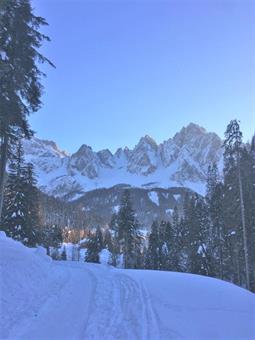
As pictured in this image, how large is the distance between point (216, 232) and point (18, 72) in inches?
1274

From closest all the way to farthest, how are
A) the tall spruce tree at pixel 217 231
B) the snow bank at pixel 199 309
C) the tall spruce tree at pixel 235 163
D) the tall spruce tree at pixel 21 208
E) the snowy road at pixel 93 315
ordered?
the snowy road at pixel 93 315 → the snow bank at pixel 199 309 → the tall spruce tree at pixel 235 163 → the tall spruce tree at pixel 21 208 → the tall spruce tree at pixel 217 231

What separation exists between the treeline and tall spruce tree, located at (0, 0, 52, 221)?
1642 cm

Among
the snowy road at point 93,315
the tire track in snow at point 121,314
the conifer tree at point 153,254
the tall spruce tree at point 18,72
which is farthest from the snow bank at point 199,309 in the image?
the conifer tree at point 153,254

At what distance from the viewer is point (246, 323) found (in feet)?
39.5

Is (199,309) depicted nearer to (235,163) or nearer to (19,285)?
(19,285)

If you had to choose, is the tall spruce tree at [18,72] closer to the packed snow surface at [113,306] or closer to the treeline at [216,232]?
the packed snow surface at [113,306]

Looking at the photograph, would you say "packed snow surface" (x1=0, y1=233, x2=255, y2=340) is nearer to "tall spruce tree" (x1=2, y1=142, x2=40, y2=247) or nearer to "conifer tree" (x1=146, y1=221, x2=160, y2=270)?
"tall spruce tree" (x1=2, y1=142, x2=40, y2=247)

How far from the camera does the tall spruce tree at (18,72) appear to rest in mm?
20312

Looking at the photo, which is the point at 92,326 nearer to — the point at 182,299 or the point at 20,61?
the point at 182,299

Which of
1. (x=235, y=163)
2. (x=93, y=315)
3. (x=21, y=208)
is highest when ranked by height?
(x=235, y=163)

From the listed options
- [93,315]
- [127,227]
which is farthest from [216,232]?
[93,315]

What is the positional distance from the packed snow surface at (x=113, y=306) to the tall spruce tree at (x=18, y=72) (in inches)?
252

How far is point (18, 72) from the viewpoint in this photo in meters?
21.0

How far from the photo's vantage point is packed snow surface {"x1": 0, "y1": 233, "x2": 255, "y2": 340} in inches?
413
